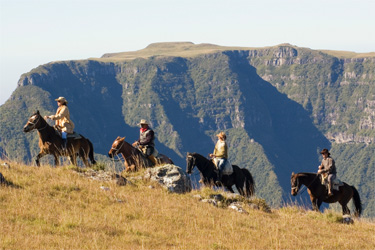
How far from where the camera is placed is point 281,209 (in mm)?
23156

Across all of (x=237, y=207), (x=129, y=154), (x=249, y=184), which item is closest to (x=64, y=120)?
(x=129, y=154)

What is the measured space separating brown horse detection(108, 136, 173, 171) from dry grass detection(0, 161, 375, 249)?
Answer: 3.27 meters

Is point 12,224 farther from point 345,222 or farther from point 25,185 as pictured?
point 345,222

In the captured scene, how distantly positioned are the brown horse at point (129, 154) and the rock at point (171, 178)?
78.6 inches

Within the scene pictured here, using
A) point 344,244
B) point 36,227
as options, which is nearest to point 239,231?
point 344,244

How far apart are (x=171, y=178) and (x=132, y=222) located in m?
5.87

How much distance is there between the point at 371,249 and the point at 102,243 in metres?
7.85

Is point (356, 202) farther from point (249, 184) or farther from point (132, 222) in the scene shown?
point (132, 222)

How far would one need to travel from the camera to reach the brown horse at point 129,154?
2502 cm

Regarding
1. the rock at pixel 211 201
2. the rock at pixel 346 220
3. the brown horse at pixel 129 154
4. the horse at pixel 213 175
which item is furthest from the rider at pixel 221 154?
the rock at pixel 346 220

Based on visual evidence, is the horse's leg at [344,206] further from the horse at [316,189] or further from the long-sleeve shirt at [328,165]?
the long-sleeve shirt at [328,165]

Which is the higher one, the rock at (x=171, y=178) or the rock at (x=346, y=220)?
the rock at (x=171, y=178)

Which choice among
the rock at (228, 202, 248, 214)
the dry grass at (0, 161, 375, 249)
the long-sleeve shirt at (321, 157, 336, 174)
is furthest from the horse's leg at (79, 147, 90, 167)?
the long-sleeve shirt at (321, 157, 336, 174)

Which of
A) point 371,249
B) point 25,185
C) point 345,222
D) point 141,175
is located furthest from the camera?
point 141,175
